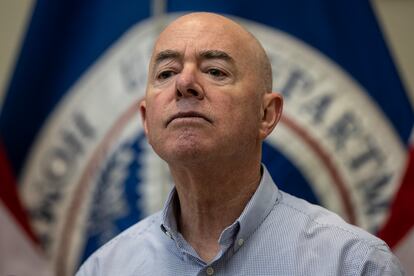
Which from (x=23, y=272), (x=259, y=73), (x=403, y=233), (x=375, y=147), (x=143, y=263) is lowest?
(x=23, y=272)

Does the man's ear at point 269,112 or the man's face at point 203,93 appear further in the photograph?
the man's ear at point 269,112

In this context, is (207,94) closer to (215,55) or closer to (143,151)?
(215,55)

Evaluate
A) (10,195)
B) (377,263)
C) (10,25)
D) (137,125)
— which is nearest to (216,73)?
(377,263)

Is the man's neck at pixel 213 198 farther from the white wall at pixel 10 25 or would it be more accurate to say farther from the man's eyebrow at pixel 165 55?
the white wall at pixel 10 25

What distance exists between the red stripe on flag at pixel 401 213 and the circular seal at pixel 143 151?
0.17ft

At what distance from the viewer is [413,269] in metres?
1.99

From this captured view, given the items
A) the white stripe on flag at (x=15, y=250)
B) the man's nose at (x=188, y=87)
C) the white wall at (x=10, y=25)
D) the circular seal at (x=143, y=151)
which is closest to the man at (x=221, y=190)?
the man's nose at (x=188, y=87)

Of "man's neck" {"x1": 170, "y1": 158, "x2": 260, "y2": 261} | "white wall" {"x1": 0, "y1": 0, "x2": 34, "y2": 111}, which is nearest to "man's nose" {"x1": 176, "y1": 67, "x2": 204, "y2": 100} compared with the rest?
"man's neck" {"x1": 170, "y1": 158, "x2": 260, "y2": 261}

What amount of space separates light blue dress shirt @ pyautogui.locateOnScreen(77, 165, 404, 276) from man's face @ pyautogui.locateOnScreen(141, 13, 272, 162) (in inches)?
4.6

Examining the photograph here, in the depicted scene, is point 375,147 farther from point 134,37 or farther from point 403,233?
point 134,37

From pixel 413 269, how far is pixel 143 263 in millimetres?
909

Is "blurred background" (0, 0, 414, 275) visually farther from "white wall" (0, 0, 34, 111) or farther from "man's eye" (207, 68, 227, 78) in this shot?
"man's eye" (207, 68, 227, 78)

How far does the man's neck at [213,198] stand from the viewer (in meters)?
1.34

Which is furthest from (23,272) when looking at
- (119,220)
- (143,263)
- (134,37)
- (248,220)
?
(248,220)
